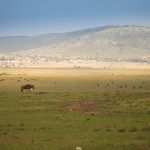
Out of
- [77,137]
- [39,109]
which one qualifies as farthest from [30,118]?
[77,137]

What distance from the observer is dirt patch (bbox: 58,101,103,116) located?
104 feet

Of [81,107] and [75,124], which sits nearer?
[75,124]

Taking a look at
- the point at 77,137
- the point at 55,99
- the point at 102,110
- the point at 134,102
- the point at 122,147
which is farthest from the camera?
the point at 55,99

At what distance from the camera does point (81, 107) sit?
34.8m

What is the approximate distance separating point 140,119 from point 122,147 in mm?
8539

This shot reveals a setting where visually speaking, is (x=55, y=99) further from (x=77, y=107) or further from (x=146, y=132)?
(x=146, y=132)

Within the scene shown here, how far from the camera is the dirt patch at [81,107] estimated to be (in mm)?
31564

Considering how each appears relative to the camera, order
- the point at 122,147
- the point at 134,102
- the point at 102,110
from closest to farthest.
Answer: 1. the point at 122,147
2. the point at 102,110
3. the point at 134,102

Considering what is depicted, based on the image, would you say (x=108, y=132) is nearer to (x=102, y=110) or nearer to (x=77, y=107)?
(x=102, y=110)

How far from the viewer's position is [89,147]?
1888 centimetres

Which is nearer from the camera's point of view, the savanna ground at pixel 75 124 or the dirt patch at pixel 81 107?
the savanna ground at pixel 75 124

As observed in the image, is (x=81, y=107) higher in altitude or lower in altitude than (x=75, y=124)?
higher

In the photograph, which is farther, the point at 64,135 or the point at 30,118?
the point at 30,118

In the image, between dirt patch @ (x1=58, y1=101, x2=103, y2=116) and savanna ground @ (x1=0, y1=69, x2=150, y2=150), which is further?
dirt patch @ (x1=58, y1=101, x2=103, y2=116)
